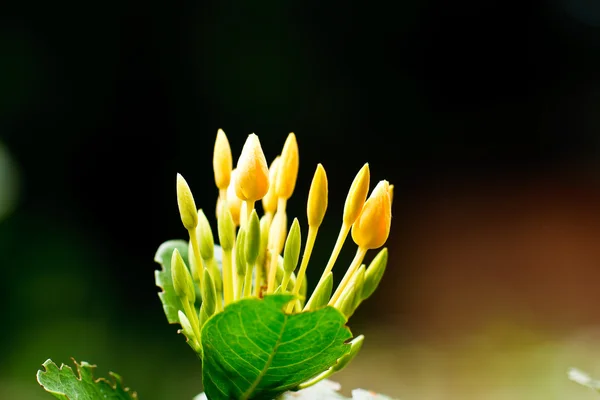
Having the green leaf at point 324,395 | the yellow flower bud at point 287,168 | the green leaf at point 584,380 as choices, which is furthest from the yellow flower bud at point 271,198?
the green leaf at point 584,380

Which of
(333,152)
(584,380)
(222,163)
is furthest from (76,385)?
(333,152)

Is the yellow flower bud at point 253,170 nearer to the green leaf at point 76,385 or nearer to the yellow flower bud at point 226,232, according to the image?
the yellow flower bud at point 226,232

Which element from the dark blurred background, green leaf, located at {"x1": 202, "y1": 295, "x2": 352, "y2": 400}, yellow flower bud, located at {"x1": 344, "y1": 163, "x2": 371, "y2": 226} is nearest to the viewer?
green leaf, located at {"x1": 202, "y1": 295, "x2": 352, "y2": 400}

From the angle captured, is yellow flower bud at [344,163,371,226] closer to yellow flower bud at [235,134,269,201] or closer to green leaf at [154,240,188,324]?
yellow flower bud at [235,134,269,201]

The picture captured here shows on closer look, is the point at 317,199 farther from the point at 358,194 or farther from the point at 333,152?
the point at 333,152

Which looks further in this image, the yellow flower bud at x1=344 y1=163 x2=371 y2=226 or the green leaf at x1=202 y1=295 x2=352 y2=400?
the yellow flower bud at x1=344 y1=163 x2=371 y2=226

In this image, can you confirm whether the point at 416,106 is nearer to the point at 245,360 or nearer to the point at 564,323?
the point at 564,323

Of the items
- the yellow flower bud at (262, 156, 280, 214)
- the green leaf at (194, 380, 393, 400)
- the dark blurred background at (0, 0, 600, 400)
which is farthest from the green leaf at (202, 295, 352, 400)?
the dark blurred background at (0, 0, 600, 400)
